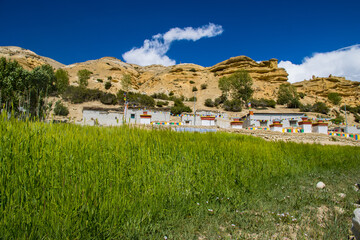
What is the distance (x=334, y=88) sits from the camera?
65312 millimetres

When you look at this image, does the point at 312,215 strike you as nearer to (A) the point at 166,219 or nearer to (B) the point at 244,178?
(B) the point at 244,178

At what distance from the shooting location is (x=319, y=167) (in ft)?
19.3

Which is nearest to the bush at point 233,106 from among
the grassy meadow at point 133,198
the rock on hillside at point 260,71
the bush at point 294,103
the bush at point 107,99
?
the bush at point 294,103

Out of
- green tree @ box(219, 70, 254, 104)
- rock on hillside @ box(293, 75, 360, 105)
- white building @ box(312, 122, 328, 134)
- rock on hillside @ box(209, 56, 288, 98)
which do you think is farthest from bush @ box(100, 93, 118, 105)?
rock on hillside @ box(293, 75, 360, 105)

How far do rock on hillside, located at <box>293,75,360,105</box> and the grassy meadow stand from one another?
237 feet

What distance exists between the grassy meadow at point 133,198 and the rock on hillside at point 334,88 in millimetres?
72292

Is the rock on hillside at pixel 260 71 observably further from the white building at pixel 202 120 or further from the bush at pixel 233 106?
the white building at pixel 202 120

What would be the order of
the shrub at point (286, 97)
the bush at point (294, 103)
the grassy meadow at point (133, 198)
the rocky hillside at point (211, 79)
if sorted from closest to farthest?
the grassy meadow at point (133, 198), the bush at point (294, 103), the shrub at point (286, 97), the rocky hillside at point (211, 79)

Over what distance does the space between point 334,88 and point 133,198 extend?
8637 cm

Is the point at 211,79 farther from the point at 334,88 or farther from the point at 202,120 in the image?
the point at 202,120

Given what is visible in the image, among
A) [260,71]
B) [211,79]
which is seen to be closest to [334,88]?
[260,71]

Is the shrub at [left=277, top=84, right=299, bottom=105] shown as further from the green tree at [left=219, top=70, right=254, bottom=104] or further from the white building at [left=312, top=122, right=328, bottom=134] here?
the white building at [left=312, top=122, right=328, bottom=134]

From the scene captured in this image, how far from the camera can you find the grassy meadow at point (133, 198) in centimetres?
165

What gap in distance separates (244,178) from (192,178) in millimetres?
1220
